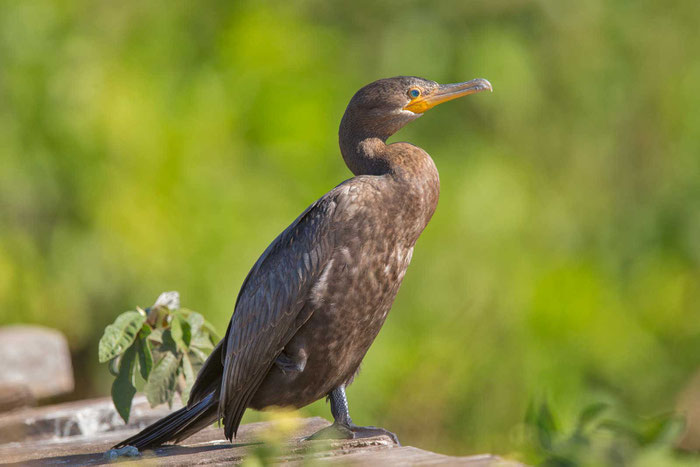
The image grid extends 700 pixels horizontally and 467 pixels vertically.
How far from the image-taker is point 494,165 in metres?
7.48

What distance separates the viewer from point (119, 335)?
9.72 feet

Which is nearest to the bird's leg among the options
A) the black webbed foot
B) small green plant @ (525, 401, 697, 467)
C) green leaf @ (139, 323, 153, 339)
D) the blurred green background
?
the black webbed foot

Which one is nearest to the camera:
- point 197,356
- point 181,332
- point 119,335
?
point 119,335

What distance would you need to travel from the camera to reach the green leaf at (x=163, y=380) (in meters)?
3.03

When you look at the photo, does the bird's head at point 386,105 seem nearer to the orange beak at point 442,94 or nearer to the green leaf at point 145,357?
the orange beak at point 442,94

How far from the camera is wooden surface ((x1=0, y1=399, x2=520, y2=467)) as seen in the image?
209 cm

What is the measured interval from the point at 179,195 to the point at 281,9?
1.64 metres

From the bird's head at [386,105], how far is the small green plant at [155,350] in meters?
0.77

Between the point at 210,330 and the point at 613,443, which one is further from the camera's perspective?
the point at 210,330

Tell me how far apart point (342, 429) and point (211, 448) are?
370mm

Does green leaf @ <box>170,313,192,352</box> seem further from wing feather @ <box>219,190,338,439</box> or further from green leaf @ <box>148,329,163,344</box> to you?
wing feather @ <box>219,190,338,439</box>

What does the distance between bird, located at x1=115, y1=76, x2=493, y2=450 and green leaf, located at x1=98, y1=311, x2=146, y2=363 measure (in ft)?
0.79

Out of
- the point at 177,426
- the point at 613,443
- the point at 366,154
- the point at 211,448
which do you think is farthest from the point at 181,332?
the point at 613,443

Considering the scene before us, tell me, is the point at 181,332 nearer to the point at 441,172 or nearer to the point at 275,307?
the point at 275,307
